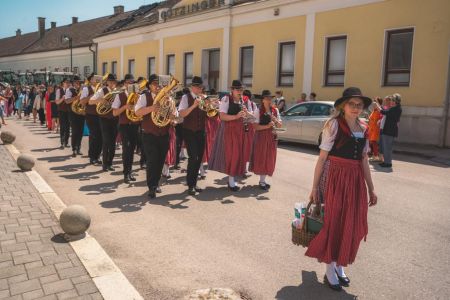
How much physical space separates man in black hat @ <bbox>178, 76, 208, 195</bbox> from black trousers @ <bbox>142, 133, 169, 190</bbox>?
1.56ft

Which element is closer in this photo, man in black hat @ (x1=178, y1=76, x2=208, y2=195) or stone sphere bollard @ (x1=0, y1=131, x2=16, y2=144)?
man in black hat @ (x1=178, y1=76, x2=208, y2=195)

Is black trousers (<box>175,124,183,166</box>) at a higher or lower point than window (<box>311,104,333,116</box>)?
lower

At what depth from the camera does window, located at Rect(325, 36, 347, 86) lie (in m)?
18.3

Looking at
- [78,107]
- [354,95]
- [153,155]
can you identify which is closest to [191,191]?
[153,155]

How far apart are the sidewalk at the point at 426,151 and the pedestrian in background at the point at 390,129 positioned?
1964mm

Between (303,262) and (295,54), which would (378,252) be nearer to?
(303,262)

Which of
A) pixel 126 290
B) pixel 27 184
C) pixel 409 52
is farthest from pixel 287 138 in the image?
pixel 126 290

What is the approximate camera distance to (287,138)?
49.4ft

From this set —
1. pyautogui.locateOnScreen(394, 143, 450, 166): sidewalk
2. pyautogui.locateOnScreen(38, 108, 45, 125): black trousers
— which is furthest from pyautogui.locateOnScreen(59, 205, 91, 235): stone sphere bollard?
pyautogui.locateOnScreen(38, 108, 45, 125): black trousers

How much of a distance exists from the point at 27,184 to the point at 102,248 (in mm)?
3618

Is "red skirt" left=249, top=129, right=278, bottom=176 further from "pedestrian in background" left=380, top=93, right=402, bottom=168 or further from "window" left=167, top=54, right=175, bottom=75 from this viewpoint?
"window" left=167, top=54, right=175, bottom=75

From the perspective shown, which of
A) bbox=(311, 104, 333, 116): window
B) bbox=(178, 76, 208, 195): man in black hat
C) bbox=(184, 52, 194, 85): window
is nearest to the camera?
bbox=(178, 76, 208, 195): man in black hat

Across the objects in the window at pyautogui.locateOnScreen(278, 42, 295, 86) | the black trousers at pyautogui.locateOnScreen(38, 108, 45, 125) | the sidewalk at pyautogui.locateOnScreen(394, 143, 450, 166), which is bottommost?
the sidewalk at pyautogui.locateOnScreen(394, 143, 450, 166)

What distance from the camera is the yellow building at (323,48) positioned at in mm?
15266
